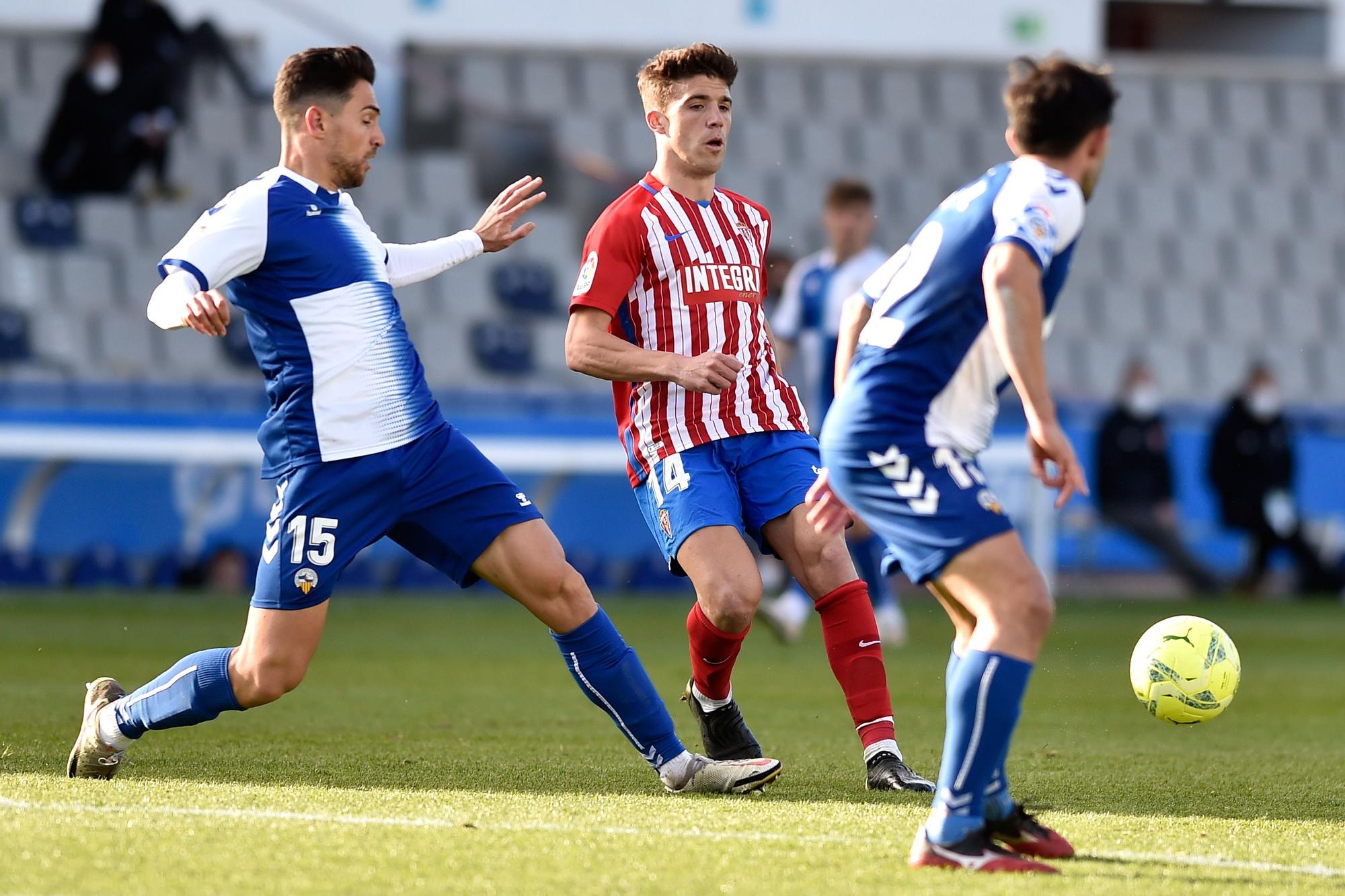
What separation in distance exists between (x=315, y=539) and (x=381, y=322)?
61 centimetres

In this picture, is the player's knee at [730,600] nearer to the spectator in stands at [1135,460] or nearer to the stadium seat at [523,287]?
the spectator in stands at [1135,460]

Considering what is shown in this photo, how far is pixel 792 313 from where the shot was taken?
9789 mm

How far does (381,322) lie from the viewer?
15.9 feet

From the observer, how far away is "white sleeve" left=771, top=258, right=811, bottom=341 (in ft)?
32.0

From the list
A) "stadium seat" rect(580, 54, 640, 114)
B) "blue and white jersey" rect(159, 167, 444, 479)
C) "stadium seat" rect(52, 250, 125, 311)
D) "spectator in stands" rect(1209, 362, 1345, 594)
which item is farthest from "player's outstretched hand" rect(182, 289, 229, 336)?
"stadium seat" rect(580, 54, 640, 114)

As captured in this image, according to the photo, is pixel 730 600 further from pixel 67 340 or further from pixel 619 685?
pixel 67 340

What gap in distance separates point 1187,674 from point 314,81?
294 cm

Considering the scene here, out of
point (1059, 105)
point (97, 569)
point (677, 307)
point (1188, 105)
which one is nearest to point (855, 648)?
point (677, 307)

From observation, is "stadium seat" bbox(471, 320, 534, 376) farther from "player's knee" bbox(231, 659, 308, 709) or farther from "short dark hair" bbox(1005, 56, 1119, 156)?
"short dark hair" bbox(1005, 56, 1119, 156)

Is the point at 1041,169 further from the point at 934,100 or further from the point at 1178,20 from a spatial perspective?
the point at 1178,20

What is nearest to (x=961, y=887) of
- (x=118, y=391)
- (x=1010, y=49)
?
(x=118, y=391)

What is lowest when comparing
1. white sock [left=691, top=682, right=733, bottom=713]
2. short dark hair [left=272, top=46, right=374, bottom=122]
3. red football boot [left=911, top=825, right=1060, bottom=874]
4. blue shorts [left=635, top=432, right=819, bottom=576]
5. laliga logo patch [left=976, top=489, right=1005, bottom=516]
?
white sock [left=691, top=682, right=733, bottom=713]

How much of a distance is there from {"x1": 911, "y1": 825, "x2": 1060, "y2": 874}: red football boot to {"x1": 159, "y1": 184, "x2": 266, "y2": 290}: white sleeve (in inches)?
85.2

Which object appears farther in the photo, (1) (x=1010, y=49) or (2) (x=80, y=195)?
(1) (x=1010, y=49)
